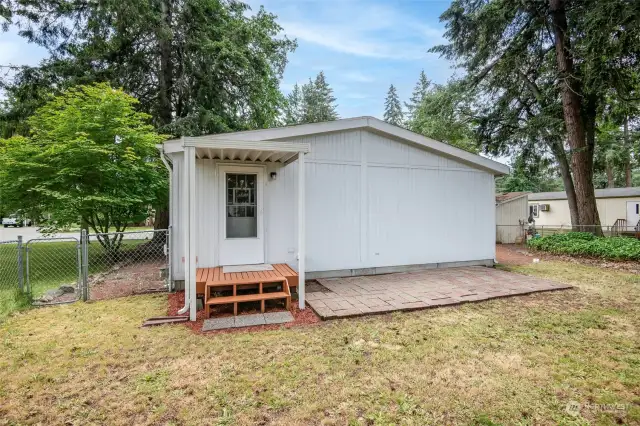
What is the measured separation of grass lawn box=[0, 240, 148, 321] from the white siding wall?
2350 millimetres

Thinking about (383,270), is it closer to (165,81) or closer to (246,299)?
(246,299)

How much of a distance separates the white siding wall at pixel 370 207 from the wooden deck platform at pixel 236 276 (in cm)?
45

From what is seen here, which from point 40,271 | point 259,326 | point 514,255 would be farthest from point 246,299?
point 514,255

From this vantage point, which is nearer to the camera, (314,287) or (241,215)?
(241,215)

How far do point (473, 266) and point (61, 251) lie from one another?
42.4 feet

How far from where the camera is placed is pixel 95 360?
3.13 meters

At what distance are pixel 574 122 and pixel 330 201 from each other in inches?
390

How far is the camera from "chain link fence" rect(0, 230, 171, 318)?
500 cm

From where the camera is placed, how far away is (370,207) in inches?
265

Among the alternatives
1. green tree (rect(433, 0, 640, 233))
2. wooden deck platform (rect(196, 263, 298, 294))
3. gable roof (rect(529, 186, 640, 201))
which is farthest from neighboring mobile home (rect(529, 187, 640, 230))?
wooden deck platform (rect(196, 263, 298, 294))

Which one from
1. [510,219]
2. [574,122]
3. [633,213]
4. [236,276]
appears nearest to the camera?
[236,276]

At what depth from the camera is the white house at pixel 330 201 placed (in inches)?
206

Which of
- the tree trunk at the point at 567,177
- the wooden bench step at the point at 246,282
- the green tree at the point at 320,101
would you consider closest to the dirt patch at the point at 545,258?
the tree trunk at the point at 567,177

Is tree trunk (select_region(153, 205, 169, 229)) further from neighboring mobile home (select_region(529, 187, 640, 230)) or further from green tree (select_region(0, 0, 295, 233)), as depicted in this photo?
neighboring mobile home (select_region(529, 187, 640, 230))
